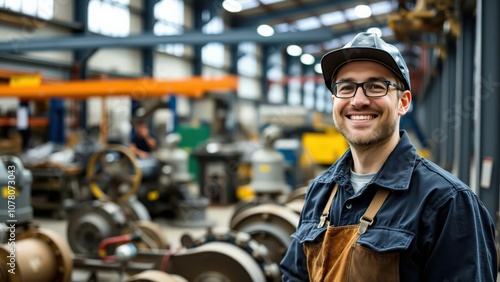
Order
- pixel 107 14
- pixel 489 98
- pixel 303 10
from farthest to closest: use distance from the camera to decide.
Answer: pixel 303 10 → pixel 107 14 → pixel 489 98

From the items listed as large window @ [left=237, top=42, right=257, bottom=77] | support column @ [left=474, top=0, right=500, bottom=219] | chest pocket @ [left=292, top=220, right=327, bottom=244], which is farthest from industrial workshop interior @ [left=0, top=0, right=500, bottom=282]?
large window @ [left=237, top=42, right=257, bottom=77]

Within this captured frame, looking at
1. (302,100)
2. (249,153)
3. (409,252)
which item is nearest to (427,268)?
(409,252)

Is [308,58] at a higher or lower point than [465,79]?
higher

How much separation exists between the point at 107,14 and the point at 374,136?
7.73 metres

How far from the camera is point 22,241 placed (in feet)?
9.66

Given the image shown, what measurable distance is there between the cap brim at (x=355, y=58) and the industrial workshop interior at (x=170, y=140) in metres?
0.58

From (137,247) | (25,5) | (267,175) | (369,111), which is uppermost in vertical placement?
(25,5)

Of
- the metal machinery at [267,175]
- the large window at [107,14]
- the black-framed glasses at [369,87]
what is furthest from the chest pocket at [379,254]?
the large window at [107,14]

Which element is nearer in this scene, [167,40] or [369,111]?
[369,111]

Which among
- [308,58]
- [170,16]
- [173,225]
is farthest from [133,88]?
[308,58]

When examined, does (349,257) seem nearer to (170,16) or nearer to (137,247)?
(137,247)

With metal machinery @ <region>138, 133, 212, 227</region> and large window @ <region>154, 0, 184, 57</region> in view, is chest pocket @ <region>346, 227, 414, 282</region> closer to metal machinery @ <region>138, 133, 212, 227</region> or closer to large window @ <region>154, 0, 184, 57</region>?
metal machinery @ <region>138, 133, 212, 227</region>

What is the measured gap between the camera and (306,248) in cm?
150

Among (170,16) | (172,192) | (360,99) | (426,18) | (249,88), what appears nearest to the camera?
(360,99)
